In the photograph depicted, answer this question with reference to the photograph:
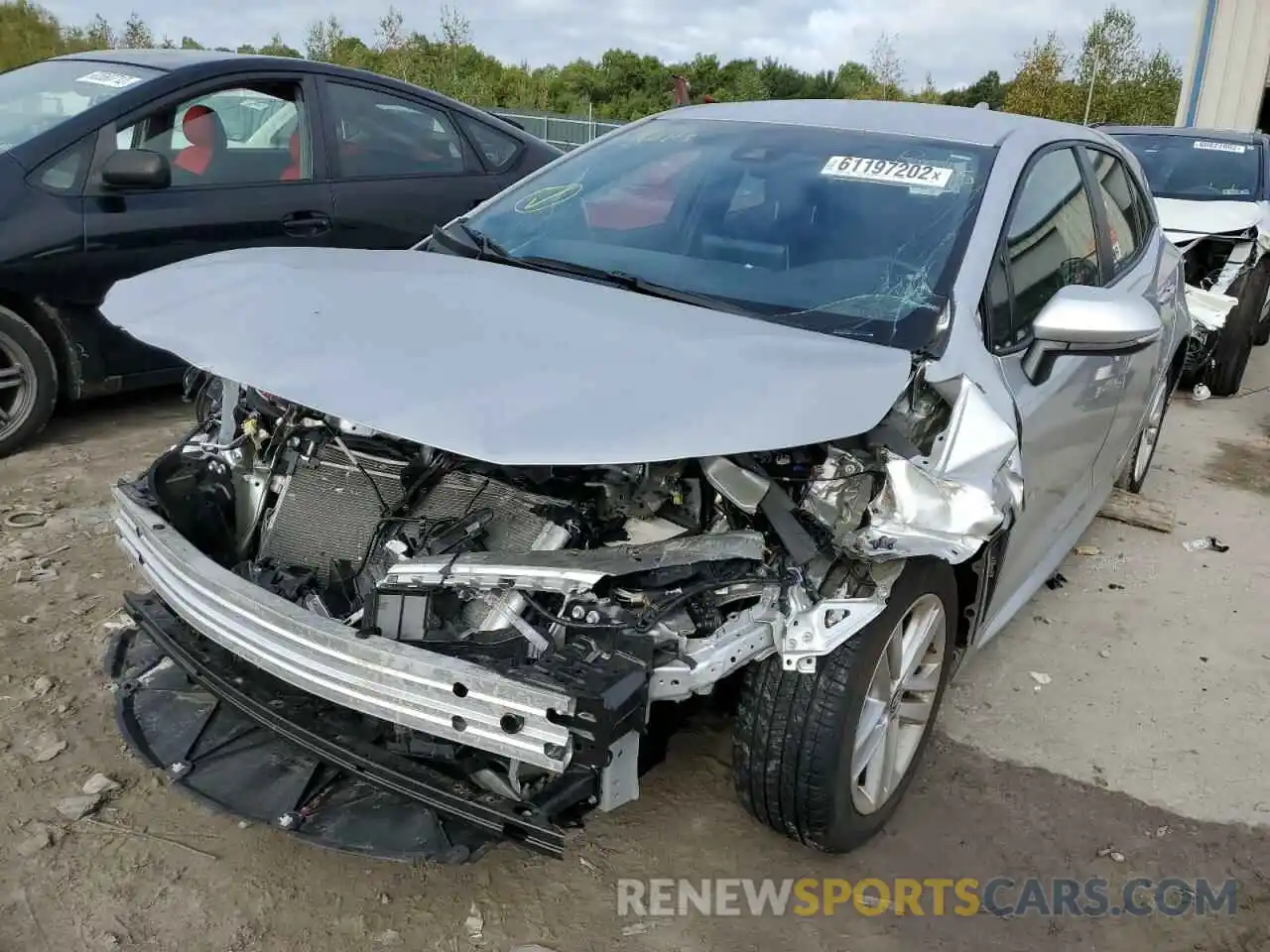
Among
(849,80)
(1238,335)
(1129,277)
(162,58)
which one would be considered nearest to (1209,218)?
(1238,335)

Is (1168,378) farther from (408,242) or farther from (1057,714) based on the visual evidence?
(408,242)

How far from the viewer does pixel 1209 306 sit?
696 cm

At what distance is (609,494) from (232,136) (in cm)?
362

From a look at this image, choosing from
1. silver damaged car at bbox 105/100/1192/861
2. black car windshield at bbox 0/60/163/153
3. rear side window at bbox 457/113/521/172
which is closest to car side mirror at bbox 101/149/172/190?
black car windshield at bbox 0/60/163/153

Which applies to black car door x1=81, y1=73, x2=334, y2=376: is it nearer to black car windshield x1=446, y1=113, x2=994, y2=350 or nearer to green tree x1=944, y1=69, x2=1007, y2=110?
black car windshield x1=446, y1=113, x2=994, y2=350

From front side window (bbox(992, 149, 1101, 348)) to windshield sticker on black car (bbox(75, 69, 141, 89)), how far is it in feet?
13.1

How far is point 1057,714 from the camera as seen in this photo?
322 cm

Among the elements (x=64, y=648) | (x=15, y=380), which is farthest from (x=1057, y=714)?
(x=15, y=380)

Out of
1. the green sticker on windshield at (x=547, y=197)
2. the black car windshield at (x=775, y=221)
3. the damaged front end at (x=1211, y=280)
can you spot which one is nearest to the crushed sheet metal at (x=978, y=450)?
the black car windshield at (x=775, y=221)

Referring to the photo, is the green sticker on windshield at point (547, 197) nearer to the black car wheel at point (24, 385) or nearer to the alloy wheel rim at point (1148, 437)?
the black car wheel at point (24, 385)

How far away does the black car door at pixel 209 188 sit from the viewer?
4441 mm

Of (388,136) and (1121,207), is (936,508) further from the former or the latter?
(388,136)

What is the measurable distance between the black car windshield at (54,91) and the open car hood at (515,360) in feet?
8.07

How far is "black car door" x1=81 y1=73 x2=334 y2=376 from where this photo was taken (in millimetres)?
4441
